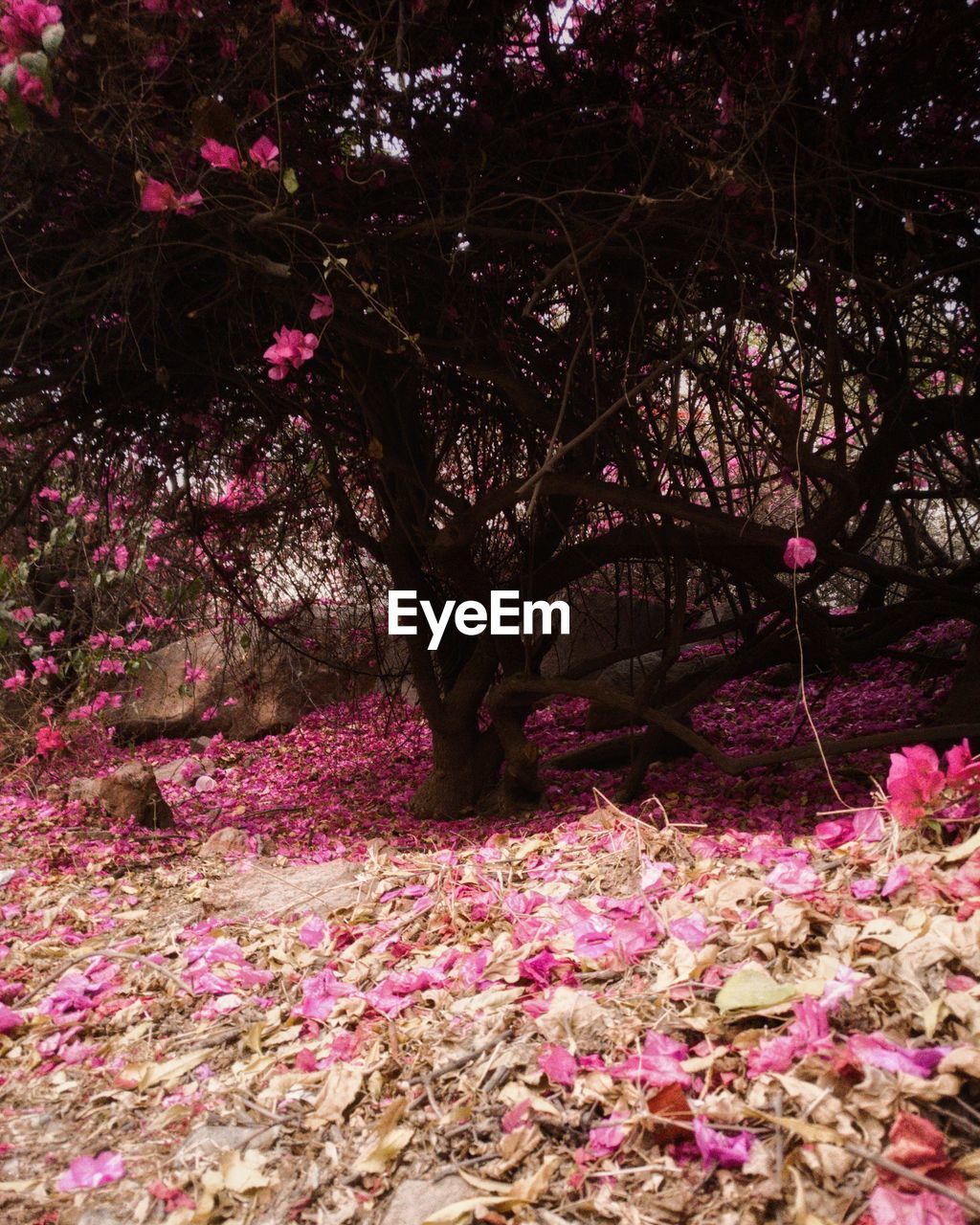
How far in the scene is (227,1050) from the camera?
1731 millimetres

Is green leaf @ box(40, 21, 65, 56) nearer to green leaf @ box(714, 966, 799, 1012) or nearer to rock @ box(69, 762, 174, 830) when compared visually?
green leaf @ box(714, 966, 799, 1012)

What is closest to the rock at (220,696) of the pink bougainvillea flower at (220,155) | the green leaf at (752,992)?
the pink bougainvillea flower at (220,155)

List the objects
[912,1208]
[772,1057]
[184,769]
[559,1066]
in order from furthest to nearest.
Result: [184,769]
[559,1066]
[772,1057]
[912,1208]

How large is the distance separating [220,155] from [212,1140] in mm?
1759

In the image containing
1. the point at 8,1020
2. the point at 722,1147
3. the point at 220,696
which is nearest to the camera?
the point at 722,1147

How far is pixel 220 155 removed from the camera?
2021 millimetres

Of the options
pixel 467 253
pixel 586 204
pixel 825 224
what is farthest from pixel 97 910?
pixel 825 224

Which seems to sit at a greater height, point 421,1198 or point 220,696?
point 220,696

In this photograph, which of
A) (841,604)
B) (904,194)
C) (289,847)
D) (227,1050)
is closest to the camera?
(227,1050)

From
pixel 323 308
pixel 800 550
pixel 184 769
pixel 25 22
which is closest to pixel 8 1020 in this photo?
pixel 323 308

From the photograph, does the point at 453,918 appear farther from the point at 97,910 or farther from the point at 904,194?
the point at 904,194

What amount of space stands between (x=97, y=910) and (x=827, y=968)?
2100 mm

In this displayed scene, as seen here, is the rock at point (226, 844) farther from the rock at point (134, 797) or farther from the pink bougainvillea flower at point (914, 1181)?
the pink bougainvillea flower at point (914, 1181)

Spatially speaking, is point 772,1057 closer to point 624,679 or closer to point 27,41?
point 27,41
